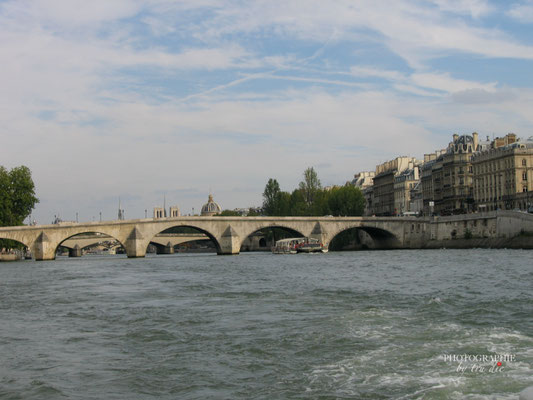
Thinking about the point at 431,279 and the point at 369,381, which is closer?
the point at 369,381

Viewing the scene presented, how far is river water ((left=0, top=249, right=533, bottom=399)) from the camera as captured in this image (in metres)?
9.44

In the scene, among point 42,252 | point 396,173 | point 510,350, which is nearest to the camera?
point 510,350

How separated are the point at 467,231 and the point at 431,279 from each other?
4092cm

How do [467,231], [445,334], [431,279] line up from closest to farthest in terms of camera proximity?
[445,334], [431,279], [467,231]

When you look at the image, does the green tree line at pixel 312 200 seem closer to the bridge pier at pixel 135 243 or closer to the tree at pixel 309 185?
the tree at pixel 309 185

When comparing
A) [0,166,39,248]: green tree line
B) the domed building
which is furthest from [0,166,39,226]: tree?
the domed building

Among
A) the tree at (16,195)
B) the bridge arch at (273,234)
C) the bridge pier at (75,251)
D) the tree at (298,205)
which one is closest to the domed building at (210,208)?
the bridge arch at (273,234)

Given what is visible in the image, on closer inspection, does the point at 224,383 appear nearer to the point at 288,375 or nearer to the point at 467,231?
the point at 288,375

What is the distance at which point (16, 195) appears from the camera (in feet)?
220

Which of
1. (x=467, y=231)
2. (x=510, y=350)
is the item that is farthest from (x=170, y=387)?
(x=467, y=231)

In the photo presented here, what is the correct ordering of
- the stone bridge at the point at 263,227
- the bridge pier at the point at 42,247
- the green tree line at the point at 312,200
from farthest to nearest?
1. the green tree line at the point at 312,200
2. the bridge pier at the point at 42,247
3. the stone bridge at the point at 263,227

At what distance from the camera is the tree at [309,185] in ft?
311

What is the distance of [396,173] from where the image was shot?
347 ft

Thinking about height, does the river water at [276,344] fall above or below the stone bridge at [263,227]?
below
